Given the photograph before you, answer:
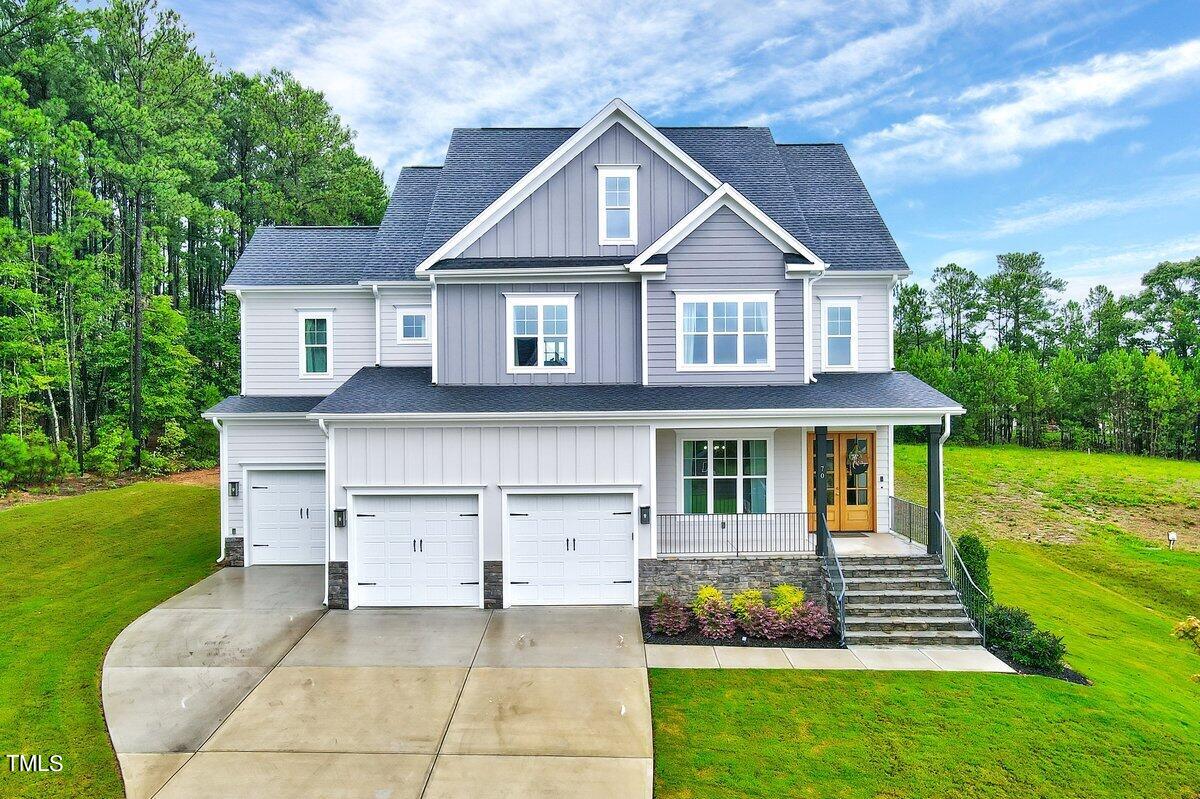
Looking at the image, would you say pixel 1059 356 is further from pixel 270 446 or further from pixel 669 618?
pixel 270 446

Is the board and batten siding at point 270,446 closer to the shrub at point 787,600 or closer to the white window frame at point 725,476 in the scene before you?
the white window frame at point 725,476

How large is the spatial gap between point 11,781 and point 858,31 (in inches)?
1114

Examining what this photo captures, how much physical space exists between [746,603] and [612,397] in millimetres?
A: 4766

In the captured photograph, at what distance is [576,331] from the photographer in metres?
13.0

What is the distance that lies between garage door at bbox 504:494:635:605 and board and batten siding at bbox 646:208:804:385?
323 centimetres

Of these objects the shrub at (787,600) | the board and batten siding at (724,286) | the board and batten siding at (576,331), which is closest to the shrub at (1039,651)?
the shrub at (787,600)

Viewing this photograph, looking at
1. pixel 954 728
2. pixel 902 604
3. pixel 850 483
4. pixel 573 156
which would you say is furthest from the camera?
pixel 850 483

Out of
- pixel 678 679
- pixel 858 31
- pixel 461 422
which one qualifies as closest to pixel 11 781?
pixel 461 422

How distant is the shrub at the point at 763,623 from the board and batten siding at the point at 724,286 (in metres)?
4.85

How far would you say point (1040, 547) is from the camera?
61.6ft

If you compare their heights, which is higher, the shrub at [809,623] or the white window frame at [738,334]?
the white window frame at [738,334]

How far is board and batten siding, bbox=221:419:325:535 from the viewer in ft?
45.9

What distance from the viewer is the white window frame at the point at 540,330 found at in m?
12.9

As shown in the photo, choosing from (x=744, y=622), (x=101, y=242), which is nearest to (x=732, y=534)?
(x=744, y=622)
